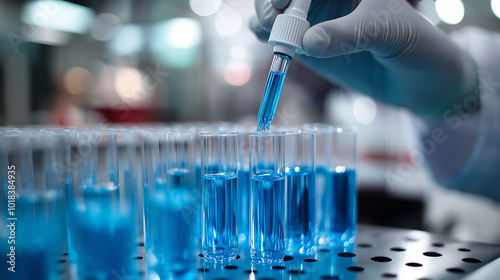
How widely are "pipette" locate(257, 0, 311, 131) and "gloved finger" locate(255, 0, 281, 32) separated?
0.19 m

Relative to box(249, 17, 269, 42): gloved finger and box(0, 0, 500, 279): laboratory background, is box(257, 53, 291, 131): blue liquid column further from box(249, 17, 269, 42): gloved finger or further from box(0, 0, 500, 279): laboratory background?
box(0, 0, 500, 279): laboratory background

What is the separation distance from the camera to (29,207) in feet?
2.94

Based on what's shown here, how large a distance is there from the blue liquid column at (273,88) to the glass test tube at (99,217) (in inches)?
13.8

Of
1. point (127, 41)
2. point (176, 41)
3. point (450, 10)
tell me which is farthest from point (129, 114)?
point (450, 10)

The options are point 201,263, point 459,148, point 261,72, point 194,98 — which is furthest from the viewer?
point 194,98

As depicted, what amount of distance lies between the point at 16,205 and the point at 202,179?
39 cm

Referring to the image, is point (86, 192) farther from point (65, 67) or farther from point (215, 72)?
point (215, 72)

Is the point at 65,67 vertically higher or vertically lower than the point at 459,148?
higher

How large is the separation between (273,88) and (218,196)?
28 centimetres

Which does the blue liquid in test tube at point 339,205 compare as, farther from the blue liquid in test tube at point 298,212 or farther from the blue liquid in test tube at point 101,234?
the blue liquid in test tube at point 101,234

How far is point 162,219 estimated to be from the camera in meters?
0.96

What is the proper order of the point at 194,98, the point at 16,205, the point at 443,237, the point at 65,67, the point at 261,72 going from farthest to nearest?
1. the point at 194,98
2. the point at 261,72
3. the point at 65,67
4. the point at 443,237
5. the point at 16,205

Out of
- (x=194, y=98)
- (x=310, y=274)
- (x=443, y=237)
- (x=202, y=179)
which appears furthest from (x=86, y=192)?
(x=194, y=98)

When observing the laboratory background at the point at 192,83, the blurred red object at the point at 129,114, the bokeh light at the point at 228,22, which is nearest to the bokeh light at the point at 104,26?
the laboratory background at the point at 192,83
